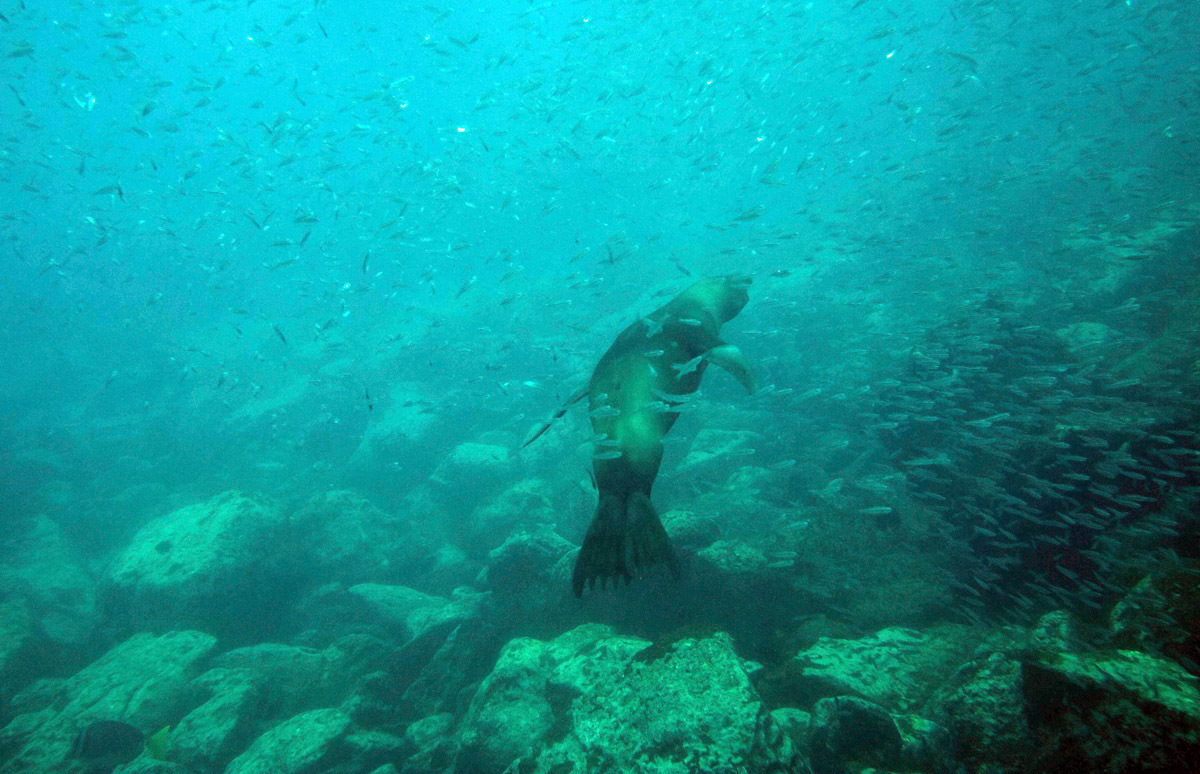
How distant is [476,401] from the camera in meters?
16.4

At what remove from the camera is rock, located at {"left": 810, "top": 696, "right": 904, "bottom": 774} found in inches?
126

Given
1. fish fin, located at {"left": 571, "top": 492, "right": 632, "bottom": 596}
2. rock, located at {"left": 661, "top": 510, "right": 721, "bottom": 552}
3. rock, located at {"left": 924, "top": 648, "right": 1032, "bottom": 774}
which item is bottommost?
rock, located at {"left": 924, "top": 648, "right": 1032, "bottom": 774}

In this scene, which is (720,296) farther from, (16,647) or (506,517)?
(16,647)

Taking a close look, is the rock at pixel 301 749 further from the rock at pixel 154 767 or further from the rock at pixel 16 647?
the rock at pixel 16 647

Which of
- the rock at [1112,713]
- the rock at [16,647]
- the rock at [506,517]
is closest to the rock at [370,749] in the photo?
the rock at [506,517]

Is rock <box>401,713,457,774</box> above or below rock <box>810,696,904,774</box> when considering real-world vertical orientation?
below

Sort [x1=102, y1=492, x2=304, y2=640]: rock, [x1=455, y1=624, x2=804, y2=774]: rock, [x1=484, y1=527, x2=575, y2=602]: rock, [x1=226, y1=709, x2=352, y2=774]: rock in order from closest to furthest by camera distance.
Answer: [x1=455, y1=624, x2=804, y2=774]: rock
[x1=226, y1=709, x2=352, y2=774]: rock
[x1=484, y1=527, x2=575, y2=602]: rock
[x1=102, y1=492, x2=304, y2=640]: rock

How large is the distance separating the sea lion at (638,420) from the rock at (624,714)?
0.97 m

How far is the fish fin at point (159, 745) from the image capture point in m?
5.84

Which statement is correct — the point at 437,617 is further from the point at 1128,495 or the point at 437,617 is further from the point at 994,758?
the point at 1128,495

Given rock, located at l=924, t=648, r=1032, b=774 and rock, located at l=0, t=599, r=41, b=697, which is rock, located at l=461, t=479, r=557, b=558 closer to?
rock, located at l=0, t=599, r=41, b=697

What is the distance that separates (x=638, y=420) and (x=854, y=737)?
260cm

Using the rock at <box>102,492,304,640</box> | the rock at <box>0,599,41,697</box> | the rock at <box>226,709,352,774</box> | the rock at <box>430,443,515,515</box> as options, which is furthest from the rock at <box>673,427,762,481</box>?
the rock at <box>0,599,41,697</box>

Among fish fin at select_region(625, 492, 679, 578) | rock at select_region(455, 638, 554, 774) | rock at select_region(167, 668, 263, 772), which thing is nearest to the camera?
fish fin at select_region(625, 492, 679, 578)
